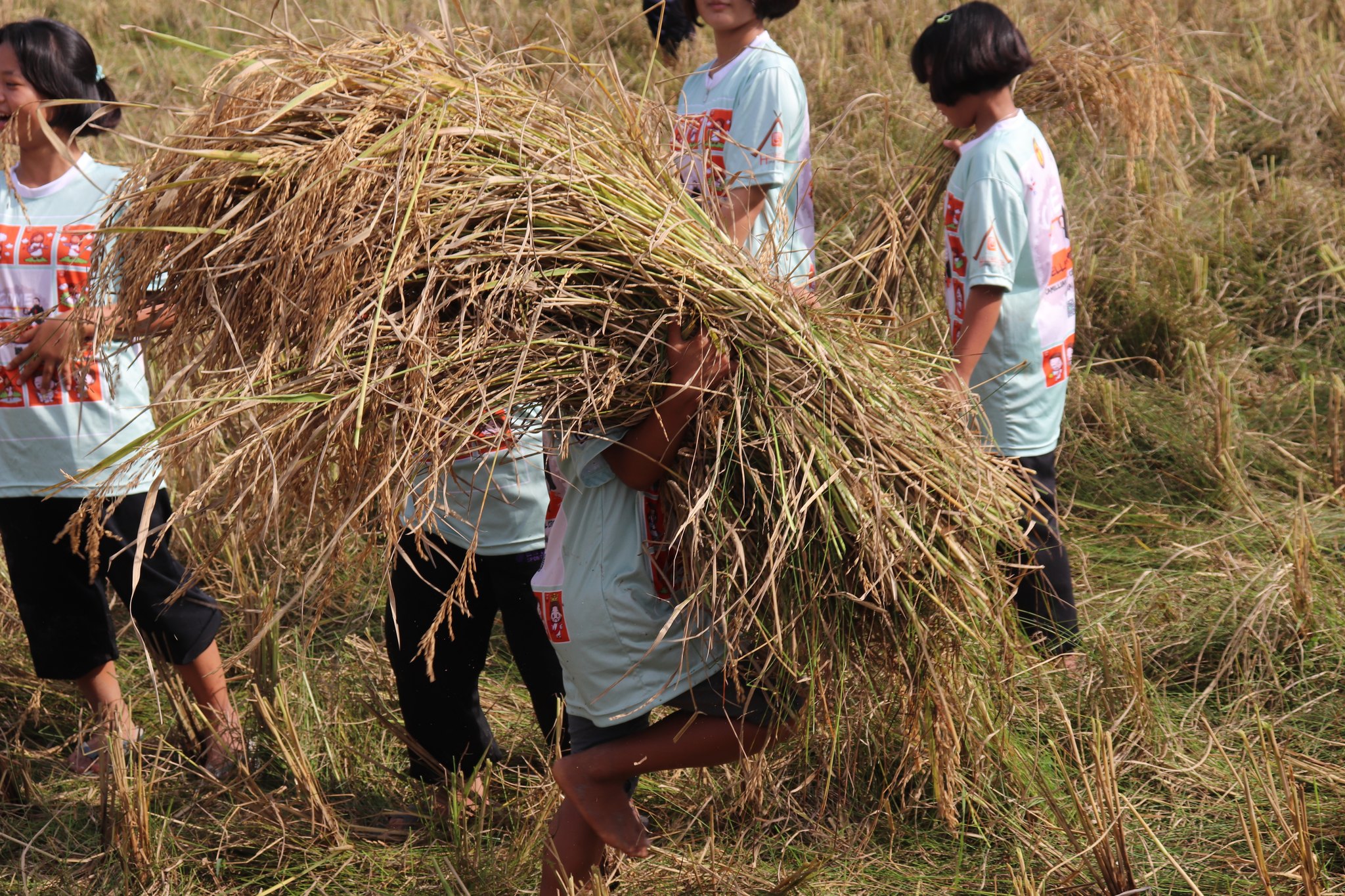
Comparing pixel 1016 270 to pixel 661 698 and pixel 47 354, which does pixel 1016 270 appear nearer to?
pixel 661 698

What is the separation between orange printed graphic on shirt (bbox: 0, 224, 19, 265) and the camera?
2.51 m

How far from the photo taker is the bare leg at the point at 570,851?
6.46 feet

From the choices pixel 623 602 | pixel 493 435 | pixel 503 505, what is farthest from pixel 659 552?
pixel 503 505

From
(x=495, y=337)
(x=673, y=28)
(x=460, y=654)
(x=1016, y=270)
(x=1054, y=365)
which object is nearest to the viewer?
(x=495, y=337)

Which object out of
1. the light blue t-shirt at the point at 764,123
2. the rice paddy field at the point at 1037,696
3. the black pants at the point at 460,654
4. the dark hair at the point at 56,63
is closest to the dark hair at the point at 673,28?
the rice paddy field at the point at 1037,696

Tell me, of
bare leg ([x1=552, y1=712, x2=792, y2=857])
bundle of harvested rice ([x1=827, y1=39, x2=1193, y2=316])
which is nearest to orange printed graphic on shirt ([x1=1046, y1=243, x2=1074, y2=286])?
bundle of harvested rice ([x1=827, y1=39, x2=1193, y2=316])

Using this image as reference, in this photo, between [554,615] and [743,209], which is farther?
[743,209]

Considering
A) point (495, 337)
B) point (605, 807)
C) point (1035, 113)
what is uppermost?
point (495, 337)

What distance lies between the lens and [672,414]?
174 centimetres

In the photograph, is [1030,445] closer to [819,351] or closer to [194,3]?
[819,351]

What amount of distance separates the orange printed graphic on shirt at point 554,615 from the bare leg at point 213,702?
107 centimetres

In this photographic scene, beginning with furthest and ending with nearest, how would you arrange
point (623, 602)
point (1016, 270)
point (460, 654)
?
point (1016, 270)
point (460, 654)
point (623, 602)

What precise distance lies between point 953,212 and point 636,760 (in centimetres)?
150

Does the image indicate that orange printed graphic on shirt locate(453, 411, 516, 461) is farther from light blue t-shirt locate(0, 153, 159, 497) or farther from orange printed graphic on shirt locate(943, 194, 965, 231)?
orange printed graphic on shirt locate(943, 194, 965, 231)
